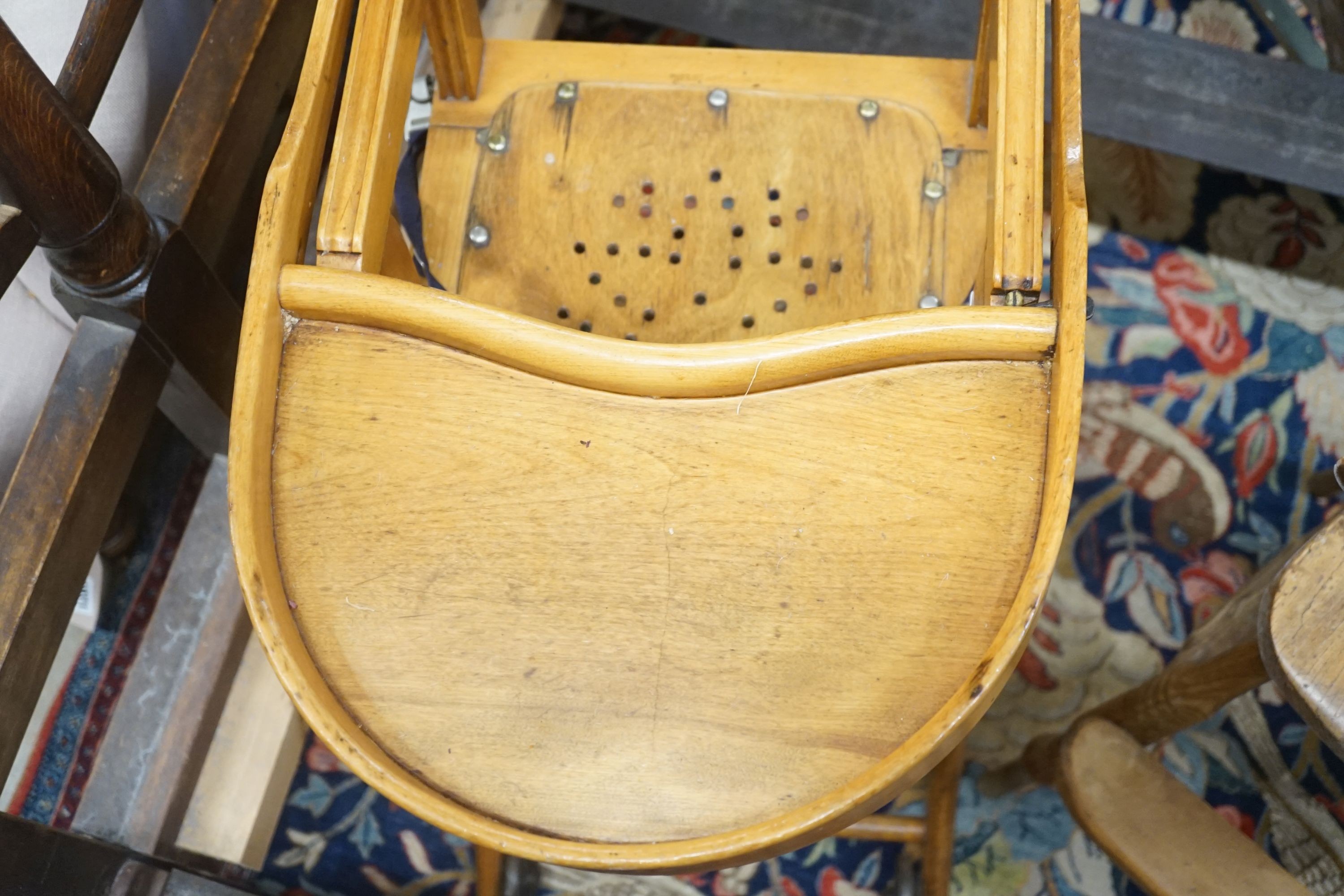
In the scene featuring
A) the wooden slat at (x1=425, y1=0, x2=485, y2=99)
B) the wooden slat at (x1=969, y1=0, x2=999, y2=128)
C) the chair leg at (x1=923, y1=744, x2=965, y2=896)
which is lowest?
the chair leg at (x1=923, y1=744, x2=965, y2=896)

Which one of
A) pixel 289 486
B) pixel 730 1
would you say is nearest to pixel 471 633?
pixel 289 486

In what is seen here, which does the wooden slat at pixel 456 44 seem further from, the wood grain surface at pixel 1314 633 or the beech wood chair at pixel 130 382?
the wood grain surface at pixel 1314 633

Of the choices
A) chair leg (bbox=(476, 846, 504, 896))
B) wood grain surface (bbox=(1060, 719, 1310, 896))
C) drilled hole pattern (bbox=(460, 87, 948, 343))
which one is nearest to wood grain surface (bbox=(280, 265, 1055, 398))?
drilled hole pattern (bbox=(460, 87, 948, 343))

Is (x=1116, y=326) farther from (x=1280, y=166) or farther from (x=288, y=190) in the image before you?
(x=288, y=190)

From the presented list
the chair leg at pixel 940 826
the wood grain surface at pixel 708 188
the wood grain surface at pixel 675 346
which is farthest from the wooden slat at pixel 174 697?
the chair leg at pixel 940 826

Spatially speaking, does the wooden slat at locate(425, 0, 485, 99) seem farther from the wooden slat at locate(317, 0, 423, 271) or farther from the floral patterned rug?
the floral patterned rug

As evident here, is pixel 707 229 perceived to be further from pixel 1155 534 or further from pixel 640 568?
pixel 1155 534

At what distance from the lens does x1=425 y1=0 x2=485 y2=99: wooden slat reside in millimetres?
896

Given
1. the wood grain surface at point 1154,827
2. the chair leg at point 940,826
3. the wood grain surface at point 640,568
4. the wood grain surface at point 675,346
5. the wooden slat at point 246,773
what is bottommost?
the wooden slat at point 246,773

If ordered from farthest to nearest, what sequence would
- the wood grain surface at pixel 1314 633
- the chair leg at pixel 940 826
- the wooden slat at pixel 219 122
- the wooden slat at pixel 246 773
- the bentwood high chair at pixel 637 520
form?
the wooden slat at pixel 246 773 < the chair leg at pixel 940 826 < the wooden slat at pixel 219 122 < the wood grain surface at pixel 1314 633 < the bentwood high chair at pixel 637 520

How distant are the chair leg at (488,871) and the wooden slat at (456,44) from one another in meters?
0.74

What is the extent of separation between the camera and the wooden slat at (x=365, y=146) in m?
0.73

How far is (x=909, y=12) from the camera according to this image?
1322 millimetres

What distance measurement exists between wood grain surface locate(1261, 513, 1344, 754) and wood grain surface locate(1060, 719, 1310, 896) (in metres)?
0.22
